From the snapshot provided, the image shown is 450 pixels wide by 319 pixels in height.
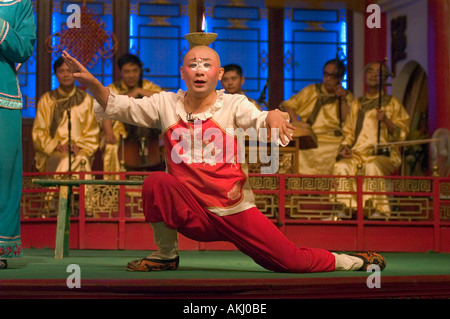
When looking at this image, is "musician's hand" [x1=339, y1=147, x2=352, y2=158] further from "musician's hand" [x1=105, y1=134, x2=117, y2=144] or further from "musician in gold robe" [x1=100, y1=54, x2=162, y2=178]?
"musician's hand" [x1=105, y1=134, x2=117, y2=144]

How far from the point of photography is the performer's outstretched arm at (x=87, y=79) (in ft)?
11.9

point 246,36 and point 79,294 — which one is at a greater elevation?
point 246,36

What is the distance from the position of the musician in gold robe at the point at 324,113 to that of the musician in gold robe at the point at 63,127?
6.91 feet

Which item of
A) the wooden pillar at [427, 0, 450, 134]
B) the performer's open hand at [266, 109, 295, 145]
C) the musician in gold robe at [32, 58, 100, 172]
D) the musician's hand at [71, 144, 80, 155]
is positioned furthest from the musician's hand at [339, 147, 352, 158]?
the performer's open hand at [266, 109, 295, 145]

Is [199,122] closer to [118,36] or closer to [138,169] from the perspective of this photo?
[138,169]

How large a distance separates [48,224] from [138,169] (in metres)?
1.29

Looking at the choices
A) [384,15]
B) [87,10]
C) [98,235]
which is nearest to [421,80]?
[384,15]

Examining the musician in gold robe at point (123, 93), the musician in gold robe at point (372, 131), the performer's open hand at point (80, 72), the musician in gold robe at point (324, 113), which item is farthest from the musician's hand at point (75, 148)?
the performer's open hand at point (80, 72)

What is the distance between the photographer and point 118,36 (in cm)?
933

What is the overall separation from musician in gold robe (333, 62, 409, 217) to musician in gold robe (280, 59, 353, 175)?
40 cm

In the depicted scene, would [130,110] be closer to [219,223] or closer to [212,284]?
[219,223]

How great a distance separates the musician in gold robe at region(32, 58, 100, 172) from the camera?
7.51 meters

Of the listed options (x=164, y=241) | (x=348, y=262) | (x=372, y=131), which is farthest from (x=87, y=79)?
(x=372, y=131)
